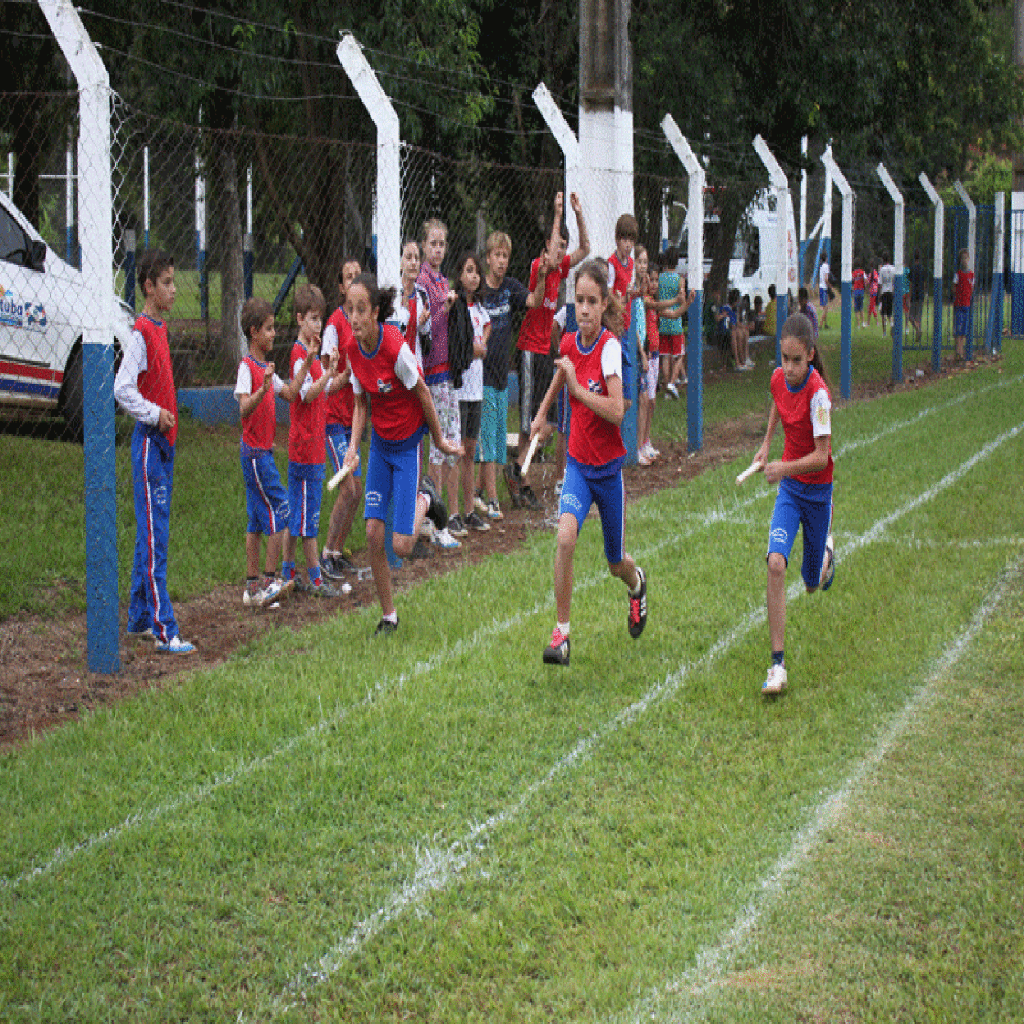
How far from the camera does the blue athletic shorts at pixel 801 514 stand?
6.57 metres

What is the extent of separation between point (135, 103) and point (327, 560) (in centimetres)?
1041

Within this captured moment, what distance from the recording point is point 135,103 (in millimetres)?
17078

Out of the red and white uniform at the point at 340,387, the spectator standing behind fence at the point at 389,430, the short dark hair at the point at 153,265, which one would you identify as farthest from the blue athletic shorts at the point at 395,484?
the short dark hair at the point at 153,265

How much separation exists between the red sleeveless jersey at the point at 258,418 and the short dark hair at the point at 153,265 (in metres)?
0.93

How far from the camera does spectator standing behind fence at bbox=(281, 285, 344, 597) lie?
27.5 ft

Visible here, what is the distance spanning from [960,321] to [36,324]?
62.3 feet

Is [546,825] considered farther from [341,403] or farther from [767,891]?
[341,403]

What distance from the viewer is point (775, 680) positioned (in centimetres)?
621

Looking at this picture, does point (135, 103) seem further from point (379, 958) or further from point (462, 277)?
point (379, 958)

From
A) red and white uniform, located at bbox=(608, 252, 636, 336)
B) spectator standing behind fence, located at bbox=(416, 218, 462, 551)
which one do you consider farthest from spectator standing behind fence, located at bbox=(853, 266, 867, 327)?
spectator standing behind fence, located at bbox=(416, 218, 462, 551)

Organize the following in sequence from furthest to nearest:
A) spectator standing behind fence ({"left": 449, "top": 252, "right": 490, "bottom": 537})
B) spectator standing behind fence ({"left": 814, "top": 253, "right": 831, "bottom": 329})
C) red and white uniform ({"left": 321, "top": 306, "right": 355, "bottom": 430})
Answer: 1. spectator standing behind fence ({"left": 814, "top": 253, "right": 831, "bottom": 329})
2. spectator standing behind fence ({"left": 449, "top": 252, "right": 490, "bottom": 537})
3. red and white uniform ({"left": 321, "top": 306, "right": 355, "bottom": 430})

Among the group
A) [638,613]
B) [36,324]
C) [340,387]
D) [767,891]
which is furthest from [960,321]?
[767,891]

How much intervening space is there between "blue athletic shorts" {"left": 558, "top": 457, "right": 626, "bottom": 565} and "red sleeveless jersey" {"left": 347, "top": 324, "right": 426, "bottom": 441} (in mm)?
1004

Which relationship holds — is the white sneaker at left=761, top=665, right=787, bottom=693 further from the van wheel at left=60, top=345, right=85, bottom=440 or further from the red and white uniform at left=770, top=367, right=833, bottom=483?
the van wheel at left=60, top=345, right=85, bottom=440
